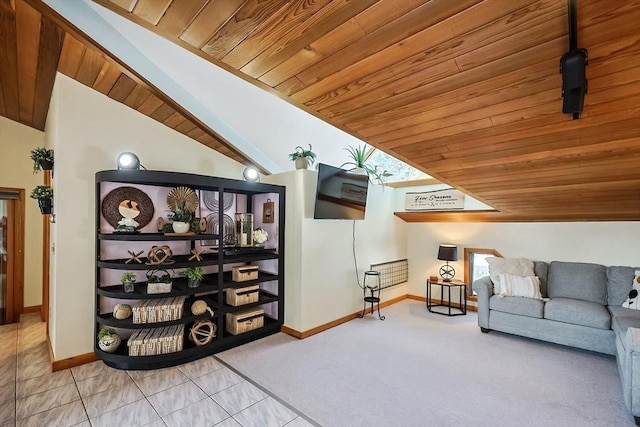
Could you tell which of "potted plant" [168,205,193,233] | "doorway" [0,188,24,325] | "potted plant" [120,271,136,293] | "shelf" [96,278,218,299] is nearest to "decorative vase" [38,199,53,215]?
"shelf" [96,278,218,299]

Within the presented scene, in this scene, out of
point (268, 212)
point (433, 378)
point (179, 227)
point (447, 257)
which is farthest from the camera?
point (447, 257)

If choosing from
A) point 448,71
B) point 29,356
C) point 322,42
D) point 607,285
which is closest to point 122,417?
point 29,356

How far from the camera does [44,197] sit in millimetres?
3129

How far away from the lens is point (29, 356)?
320 centimetres

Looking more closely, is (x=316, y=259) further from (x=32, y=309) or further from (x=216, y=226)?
(x=32, y=309)

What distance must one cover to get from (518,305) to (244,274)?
3.50 meters

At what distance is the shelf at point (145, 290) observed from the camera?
9.60ft

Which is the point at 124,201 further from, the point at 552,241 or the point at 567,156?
the point at 552,241

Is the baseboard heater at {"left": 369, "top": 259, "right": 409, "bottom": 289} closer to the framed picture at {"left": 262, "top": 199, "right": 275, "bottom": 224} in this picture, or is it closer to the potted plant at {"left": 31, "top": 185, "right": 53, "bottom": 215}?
the framed picture at {"left": 262, "top": 199, "right": 275, "bottom": 224}

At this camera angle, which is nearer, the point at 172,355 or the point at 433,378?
the point at 433,378

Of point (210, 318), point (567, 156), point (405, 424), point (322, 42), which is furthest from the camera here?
point (210, 318)

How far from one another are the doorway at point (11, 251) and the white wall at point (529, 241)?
626 cm

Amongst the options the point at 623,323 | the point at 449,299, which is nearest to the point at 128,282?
the point at 449,299

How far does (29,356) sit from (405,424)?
3883 millimetres
